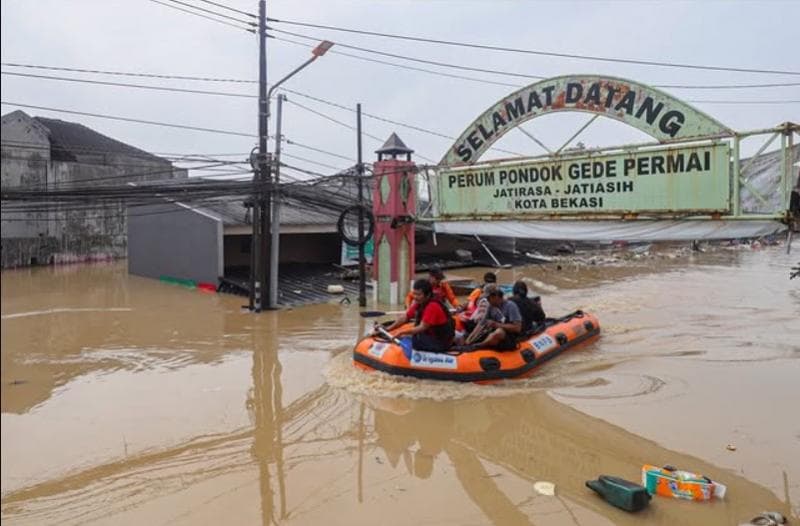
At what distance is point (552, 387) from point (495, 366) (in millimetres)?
938

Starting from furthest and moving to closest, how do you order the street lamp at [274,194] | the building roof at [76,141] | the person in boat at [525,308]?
the building roof at [76,141] < the street lamp at [274,194] < the person in boat at [525,308]

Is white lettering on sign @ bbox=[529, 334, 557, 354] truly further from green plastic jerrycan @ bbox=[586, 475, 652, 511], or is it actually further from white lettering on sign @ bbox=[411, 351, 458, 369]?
green plastic jerrycan @ bbox=[586, 475, 652, 511]

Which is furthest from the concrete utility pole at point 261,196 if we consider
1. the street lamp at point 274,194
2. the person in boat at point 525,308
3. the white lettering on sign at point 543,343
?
the white lettering on sign at point 543,343

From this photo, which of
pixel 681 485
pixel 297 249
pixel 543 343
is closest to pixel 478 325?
pixel 543 343

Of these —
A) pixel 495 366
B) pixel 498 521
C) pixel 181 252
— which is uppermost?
pixel 181 252

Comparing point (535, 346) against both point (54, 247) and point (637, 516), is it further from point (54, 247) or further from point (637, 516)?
point (54, 247)

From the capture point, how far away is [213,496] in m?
5.84

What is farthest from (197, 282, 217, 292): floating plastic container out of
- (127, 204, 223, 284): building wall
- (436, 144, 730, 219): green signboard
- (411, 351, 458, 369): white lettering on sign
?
(411, 351, 458, 369): white lettering on sign

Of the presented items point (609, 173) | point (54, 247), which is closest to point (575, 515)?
point (609, 173)

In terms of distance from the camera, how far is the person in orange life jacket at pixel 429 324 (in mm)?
9320

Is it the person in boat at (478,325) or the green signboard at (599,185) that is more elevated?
the green signboard at (599,185)

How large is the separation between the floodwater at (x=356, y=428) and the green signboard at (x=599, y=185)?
2.75 meters

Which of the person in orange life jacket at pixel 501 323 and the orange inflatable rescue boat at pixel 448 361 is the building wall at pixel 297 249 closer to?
the orange inflatable rescue boat at pixel 448 361

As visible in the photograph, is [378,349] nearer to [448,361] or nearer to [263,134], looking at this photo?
[448,361]
